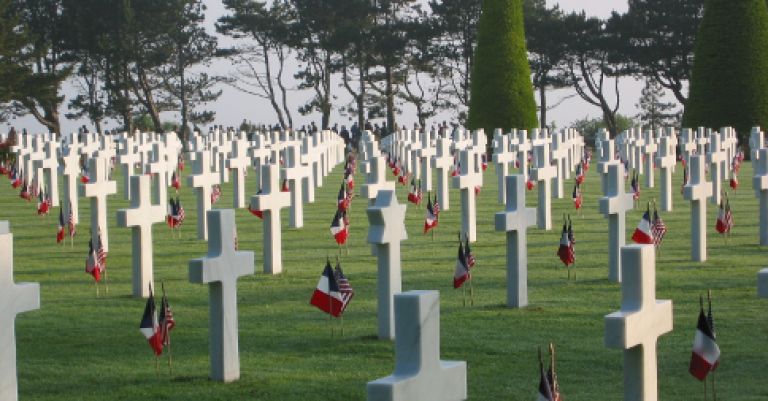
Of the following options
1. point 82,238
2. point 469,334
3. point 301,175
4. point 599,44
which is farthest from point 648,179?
point 599,44

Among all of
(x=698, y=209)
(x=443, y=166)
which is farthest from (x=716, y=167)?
(x=698, y=209)

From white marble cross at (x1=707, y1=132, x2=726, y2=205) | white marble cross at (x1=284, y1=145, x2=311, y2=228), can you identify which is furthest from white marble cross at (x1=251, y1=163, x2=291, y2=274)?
white marble cross at (x1=707, y1=132, x2=726, y2=205)

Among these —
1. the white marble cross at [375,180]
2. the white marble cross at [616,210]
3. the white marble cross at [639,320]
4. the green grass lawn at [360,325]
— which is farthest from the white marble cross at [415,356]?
the white marble cross at [375,180]

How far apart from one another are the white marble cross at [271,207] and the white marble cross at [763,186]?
5076 millimetres

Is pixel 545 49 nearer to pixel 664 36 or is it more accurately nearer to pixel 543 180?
pixel 664 36

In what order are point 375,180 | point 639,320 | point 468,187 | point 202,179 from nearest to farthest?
point 639,320
point 375,180
point 468,187
point 202,179

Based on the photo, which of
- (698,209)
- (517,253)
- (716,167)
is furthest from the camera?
(716,167)

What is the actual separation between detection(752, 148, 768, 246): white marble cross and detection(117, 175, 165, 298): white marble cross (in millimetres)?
6554

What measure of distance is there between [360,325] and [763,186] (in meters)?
6.22

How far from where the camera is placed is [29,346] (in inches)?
395

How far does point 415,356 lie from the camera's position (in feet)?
16.8

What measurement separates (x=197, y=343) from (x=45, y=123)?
176ft

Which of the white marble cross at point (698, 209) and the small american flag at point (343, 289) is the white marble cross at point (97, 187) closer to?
the small american flag at point (343, 289)

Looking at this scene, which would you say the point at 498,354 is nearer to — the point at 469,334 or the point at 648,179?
the point at 469,334
